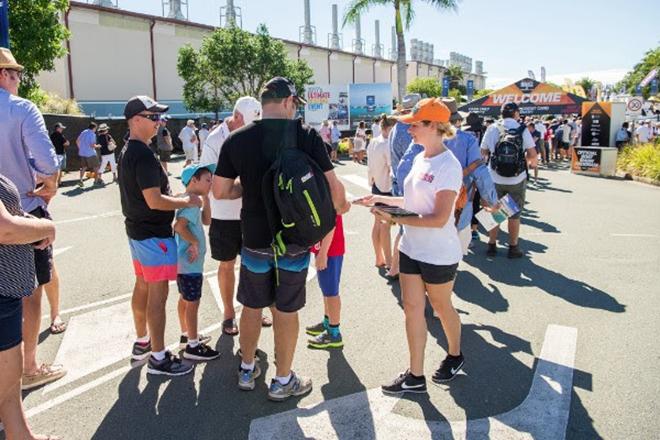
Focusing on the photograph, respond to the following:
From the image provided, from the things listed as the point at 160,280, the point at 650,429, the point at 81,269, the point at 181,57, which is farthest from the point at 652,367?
the point at 181,57

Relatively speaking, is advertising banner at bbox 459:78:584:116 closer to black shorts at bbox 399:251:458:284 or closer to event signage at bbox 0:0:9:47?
event signage at bbox 0:0:9:47

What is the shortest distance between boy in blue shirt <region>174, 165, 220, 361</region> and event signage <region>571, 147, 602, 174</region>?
17043 millimetres

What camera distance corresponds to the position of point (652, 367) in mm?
4051

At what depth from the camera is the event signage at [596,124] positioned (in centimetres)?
1995

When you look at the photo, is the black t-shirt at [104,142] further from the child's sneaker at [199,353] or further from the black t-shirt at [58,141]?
the child's sneaker at [199,353]

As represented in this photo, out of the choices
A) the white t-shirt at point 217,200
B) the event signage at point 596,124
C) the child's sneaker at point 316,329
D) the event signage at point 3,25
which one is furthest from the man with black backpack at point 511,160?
the event signage at point 596,124

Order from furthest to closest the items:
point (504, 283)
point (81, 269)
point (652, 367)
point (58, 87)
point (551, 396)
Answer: point (58, 87) → point (81, 269) → point (504, 283) → point (652, 367) → point (551, 396)

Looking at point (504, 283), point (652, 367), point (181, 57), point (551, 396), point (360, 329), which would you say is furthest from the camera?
point (181, 57)

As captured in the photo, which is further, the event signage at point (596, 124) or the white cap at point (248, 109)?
the event signage at point (596, 124)

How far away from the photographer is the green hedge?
15.9m

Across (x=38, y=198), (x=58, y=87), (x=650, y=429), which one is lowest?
(x=650, y=429)

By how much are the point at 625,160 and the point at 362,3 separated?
541 inches

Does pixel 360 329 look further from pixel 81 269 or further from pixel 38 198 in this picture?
pixel 81 269

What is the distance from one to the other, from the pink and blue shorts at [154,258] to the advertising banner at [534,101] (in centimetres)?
2304
